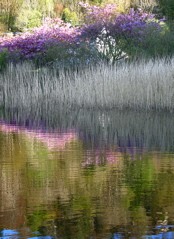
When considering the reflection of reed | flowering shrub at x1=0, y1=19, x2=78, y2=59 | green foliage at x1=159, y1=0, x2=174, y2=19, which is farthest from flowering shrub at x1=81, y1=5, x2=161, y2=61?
the reflection of reed

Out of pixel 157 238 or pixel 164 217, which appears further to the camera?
pixel 164 217

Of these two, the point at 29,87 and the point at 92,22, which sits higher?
the point at 92,22

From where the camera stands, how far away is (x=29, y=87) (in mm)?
14039

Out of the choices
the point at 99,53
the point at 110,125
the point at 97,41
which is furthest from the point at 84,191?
the point at 97,41

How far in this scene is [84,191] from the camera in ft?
17.4

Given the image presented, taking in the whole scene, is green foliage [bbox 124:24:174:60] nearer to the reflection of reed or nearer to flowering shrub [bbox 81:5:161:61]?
flowering shrub [bbox 81:5:161:61]

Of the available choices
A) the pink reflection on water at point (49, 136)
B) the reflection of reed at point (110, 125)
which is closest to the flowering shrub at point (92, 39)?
the reflection of reed at point (110, 125)

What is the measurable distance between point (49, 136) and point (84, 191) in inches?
158

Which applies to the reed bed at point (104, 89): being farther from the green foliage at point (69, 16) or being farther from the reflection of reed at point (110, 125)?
the green foliage at point (69, 16)

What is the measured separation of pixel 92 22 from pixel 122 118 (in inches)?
307

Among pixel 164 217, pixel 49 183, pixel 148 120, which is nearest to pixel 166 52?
pixel 148 120

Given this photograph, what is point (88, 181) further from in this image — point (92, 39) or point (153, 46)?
point (92, 39)

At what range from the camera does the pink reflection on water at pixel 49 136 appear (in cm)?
840

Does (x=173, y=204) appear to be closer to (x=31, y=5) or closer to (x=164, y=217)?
(x=164, y=217)
